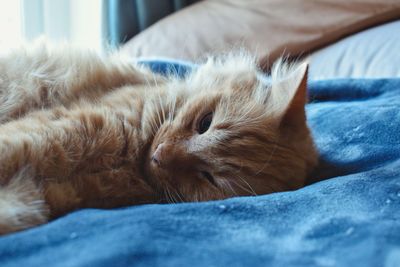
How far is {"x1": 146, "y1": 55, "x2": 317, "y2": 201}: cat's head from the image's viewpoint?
3.90 ft

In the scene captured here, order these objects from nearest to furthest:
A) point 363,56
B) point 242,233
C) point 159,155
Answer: point 242,233, point 159,155, point 363,56

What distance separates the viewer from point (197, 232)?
0.89 m

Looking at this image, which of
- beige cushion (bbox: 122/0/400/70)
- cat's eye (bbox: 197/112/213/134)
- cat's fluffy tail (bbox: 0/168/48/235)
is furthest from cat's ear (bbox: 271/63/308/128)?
beige cushion (bbox: 122/0/400/70)

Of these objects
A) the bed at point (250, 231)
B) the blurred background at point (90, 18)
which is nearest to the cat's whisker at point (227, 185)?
the bed at point (250, 231)

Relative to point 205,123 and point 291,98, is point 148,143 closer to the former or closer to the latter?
point 205,123

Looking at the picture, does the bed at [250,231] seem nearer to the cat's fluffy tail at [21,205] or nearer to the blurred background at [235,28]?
the cat's fluffy tail at [21,205]

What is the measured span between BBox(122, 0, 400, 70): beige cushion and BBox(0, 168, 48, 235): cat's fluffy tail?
1574 millimetres

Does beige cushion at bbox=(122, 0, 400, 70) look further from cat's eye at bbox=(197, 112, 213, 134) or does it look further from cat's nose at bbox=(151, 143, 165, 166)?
cat's nose at bbox=(151, 143, 165, 166)

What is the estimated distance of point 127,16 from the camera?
305 centimetres

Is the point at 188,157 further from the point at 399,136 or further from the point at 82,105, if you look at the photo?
the point at 399,136

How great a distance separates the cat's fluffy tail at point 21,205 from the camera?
0.92m

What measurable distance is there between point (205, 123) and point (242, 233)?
0.44 metres

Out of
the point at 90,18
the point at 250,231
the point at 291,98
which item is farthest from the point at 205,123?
the point at 90,18

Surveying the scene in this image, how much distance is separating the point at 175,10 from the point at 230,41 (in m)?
0.82
